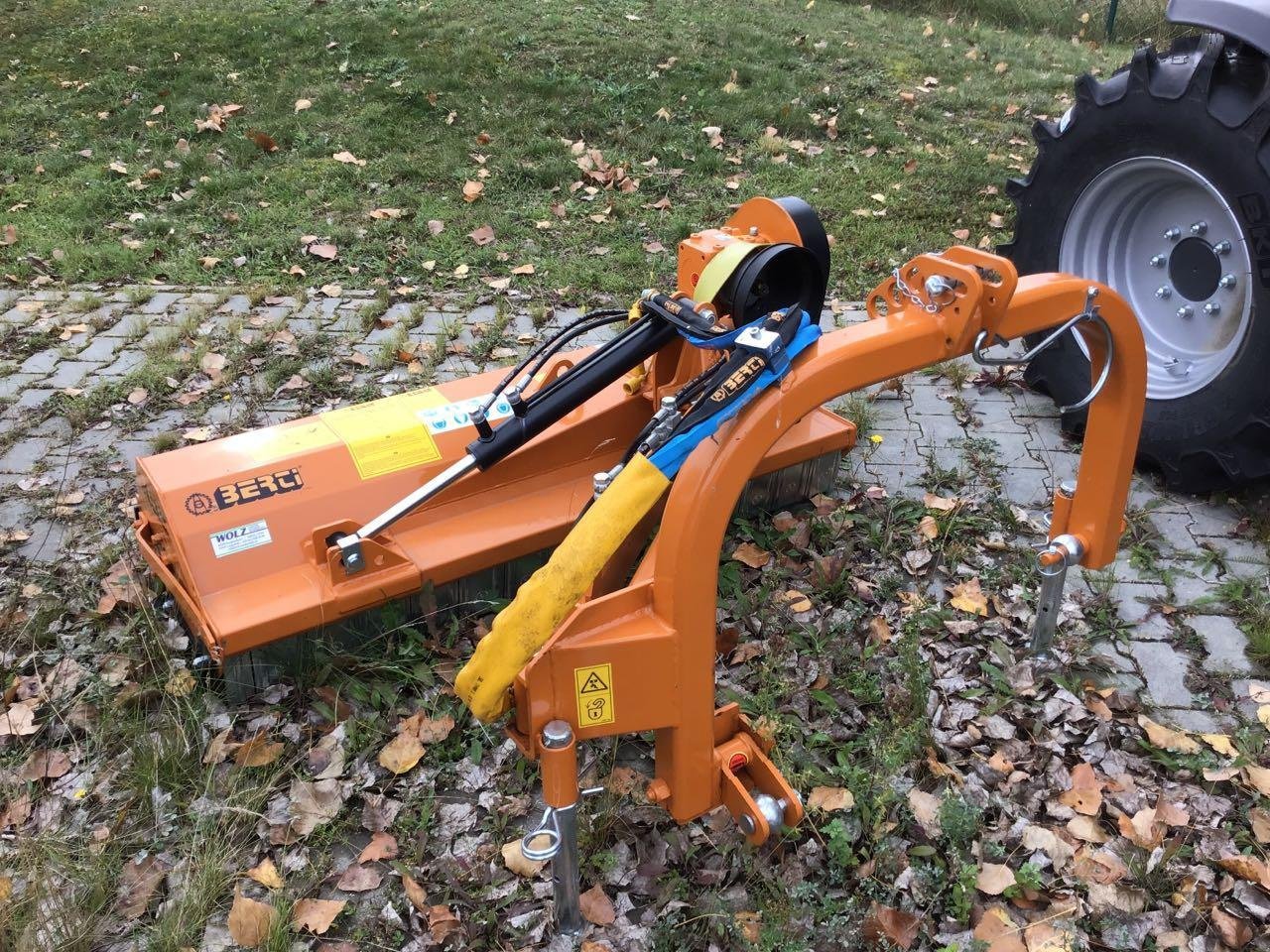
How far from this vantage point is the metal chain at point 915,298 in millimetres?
1908

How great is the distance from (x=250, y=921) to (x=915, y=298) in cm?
187

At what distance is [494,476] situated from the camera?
276cm

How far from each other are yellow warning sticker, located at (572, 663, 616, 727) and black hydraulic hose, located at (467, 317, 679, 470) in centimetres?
69

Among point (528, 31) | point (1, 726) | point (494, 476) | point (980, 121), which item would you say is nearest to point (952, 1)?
point (980, 121)

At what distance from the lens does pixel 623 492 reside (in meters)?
1.74

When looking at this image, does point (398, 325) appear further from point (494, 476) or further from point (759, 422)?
point (759, 422)

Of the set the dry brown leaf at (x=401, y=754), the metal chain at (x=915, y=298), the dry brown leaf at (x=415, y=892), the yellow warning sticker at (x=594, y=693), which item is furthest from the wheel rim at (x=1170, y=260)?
the dry brown leaf at (x=415, y=892)

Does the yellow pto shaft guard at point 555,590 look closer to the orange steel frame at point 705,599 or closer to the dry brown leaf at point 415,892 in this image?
the orange steel frame at point 705,599

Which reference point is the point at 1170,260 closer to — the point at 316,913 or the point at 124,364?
the point at 316,913

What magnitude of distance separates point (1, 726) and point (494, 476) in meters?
1.40

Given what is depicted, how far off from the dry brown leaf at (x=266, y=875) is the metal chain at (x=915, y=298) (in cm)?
182

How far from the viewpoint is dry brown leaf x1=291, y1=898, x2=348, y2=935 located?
207cm

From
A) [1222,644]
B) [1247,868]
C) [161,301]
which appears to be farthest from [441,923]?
[161,301]

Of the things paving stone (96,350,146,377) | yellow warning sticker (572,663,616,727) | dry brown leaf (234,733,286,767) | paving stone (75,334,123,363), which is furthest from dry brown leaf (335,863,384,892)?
paving stone (75,334,123,363)
